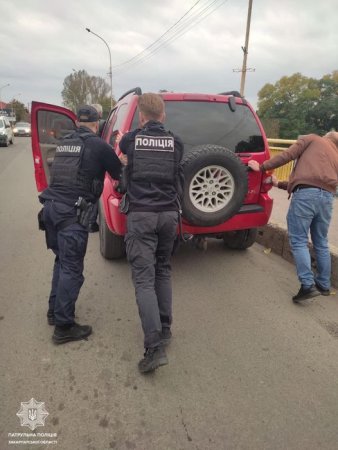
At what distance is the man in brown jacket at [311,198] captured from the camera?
340cm

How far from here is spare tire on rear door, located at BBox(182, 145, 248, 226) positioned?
320 centimetres

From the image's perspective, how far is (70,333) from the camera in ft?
9.07

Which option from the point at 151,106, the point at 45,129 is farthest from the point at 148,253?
the point at 45,129

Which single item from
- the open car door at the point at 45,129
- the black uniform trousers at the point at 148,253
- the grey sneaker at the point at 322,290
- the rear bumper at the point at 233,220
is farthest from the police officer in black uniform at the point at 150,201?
the open car door at the point at 45,129

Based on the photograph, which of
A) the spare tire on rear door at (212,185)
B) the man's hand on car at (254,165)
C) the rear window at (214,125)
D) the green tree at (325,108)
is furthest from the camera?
the green tree at (325,108)

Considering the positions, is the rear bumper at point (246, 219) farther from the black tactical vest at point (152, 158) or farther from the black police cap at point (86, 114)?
the black police cap at point (86, 114)

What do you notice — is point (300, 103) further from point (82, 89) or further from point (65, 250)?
point (65, 250)

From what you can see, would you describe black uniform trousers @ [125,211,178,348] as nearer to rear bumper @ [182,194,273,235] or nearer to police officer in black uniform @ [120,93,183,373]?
police officer in black uniform @ [120,93,183,373]

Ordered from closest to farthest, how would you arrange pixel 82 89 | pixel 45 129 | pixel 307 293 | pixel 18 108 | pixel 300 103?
1. pixel 307 293
2. pixel 45 129
3. pixel 300 103
4. pixel 82 89
5. pixel 18 108

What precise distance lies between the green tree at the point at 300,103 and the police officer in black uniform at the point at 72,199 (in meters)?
48.3

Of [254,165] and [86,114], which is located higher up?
[86,114]

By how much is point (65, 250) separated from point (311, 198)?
92.8 inches

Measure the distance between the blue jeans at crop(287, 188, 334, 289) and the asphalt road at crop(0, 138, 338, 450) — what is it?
11.4 inches

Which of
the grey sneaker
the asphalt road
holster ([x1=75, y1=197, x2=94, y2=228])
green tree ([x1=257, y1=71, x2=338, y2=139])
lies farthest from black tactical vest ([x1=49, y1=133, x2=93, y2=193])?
green tree ([x1=257, y1=71, x2=338, y2=139])
